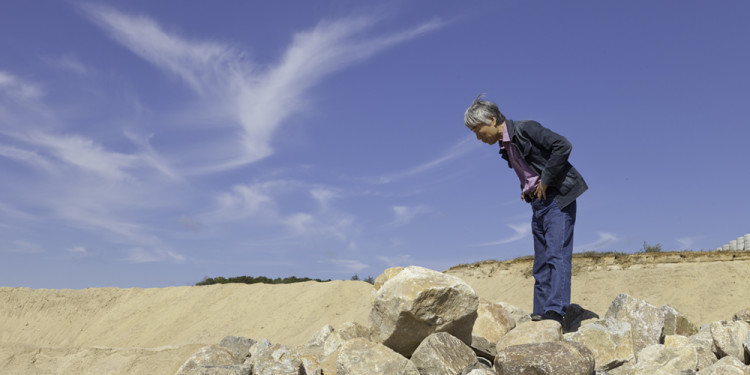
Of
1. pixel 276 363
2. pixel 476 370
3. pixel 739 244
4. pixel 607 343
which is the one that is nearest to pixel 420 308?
pixel 476 370

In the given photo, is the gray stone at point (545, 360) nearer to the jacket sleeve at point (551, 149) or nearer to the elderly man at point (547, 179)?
the elderly man at point (547, 179)

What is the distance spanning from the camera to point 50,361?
8758 mm

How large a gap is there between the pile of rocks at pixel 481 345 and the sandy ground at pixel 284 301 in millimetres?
8090

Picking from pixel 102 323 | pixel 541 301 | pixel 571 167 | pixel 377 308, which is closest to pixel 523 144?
pixel 571 167

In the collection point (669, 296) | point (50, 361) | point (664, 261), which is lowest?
point (50, 361)

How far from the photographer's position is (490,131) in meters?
5.25

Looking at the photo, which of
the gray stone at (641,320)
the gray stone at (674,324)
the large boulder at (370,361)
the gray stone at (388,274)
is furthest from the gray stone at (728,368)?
the gray stone at (388,274)

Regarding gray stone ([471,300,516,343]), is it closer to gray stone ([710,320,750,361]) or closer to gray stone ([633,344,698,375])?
gray stone ([633,344,698,375])

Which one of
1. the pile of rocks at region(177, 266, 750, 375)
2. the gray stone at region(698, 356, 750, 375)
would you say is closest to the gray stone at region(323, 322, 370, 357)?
the pile of rocks at region(177, 266, 750, 375)

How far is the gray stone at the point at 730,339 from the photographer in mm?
4754

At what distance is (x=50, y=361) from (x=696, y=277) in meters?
14.0

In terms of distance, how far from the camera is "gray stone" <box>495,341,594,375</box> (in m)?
3.68

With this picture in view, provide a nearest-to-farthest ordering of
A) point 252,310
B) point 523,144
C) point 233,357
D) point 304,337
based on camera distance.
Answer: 1. point 523,144
2. point 233,357
3. point 304,337
4. point 252,310

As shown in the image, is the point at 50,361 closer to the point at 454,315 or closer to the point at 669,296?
the point at 454,315
